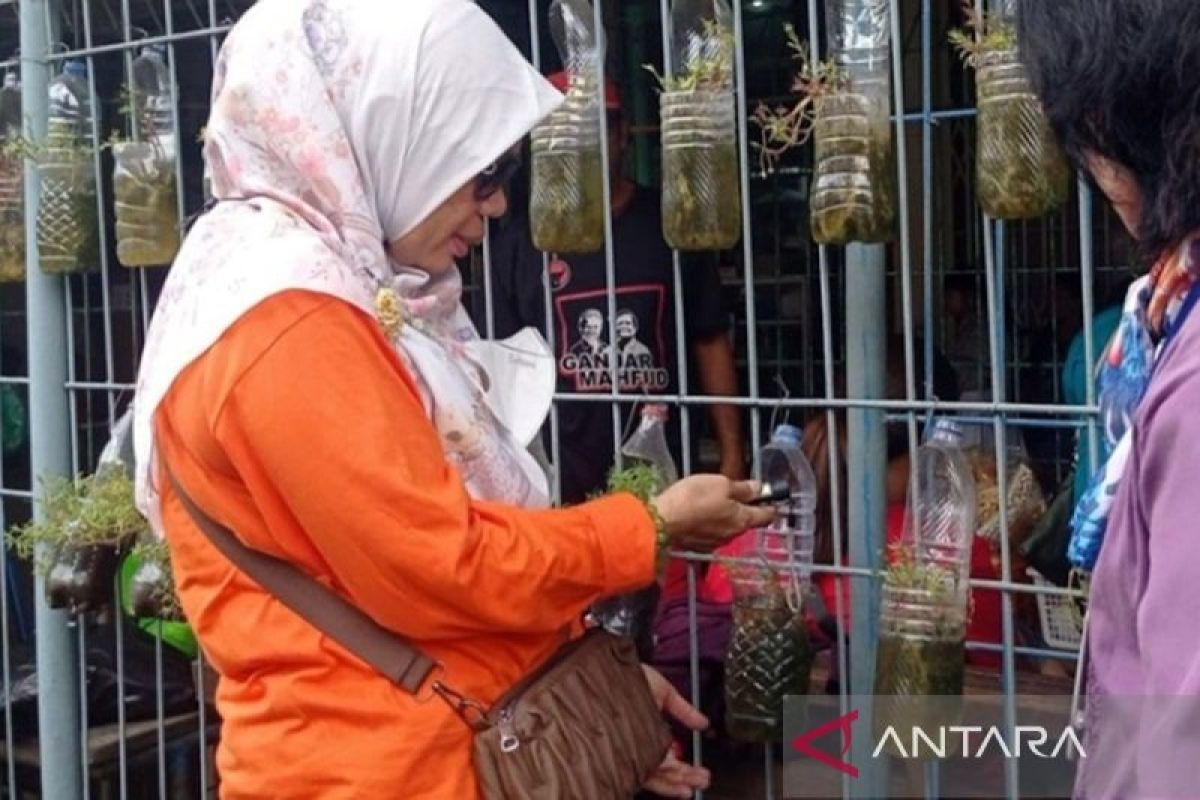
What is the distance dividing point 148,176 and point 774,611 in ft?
4.45

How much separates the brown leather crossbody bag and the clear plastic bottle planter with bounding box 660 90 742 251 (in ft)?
1.96

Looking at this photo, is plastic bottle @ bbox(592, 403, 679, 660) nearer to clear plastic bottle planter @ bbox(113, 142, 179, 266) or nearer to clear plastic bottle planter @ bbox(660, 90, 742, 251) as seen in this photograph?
clear plastic bottle planter @ bbox(660, 90, 742, 251)

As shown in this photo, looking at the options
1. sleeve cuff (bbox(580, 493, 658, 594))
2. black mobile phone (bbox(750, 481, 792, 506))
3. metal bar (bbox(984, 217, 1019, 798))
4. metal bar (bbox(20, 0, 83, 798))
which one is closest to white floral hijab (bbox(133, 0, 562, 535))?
sleeve cuff (bbox(580, 493, 658, 594))

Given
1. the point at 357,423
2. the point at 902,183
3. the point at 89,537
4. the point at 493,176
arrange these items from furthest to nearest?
the point at 89,537
the point at 902,183
the point at 493,176
the point at 357,423

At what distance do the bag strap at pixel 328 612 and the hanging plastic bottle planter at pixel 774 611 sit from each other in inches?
24.2

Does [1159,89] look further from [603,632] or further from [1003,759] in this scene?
[603,632]

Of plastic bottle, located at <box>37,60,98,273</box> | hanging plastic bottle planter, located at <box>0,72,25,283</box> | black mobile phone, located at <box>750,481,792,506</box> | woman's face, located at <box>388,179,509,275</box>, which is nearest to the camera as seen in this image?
woman's face, located at <box>388,179,509,275</box>

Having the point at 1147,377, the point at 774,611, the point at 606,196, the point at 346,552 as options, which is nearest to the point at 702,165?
the point at 606,196

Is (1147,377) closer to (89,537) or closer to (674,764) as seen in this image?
(674,764)

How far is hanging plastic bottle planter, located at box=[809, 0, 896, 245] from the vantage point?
2.00 meters

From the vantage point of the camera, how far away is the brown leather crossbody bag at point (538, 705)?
1.70m

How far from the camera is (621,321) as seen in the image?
264cm

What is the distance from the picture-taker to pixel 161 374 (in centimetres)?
169

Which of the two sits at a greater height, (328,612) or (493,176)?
(493,176)
